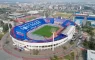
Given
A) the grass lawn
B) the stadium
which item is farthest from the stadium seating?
the grass lawn

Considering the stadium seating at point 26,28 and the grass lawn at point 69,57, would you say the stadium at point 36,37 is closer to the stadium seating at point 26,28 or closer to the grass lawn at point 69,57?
the stadium seating at point 26,28

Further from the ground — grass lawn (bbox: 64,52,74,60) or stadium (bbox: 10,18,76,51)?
stadium (bbox: 10,18,76,51)

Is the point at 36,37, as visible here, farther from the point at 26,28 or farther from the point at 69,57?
the point at 69,57

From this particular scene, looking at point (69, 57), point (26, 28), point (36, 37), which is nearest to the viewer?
point (69, 57)

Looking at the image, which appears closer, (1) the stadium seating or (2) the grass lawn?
(2) the grass lawn

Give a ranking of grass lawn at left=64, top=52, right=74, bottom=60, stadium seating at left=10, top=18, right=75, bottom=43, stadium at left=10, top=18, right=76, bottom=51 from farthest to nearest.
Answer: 1. stadium seating at left=10, top=18, right=75, bottom=43
2. stadium at left=10, top=18, right=76, bottom=51
3. grass lawn at left=64, top=52, right=74, bottom=60

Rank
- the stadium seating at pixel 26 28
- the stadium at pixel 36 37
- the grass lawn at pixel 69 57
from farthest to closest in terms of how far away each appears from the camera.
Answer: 1. the stadium seating at pixel 26 28
2. the stadium at pixel 36 37
3. the grass lawn at pixel 69 57

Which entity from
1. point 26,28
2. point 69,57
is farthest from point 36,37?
point 69,57

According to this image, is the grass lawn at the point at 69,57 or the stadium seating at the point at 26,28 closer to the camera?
the grass lawn at the point at 69,57

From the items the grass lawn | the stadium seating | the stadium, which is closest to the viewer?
the grass lawn

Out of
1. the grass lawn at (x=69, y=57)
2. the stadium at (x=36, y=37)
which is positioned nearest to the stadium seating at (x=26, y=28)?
the stadium at (x=36, y=37)

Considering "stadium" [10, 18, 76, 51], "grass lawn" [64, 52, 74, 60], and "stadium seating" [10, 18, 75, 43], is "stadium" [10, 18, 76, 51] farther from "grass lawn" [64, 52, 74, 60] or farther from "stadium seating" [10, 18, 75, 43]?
"grass lawn" [64, 52, 74, 60]
